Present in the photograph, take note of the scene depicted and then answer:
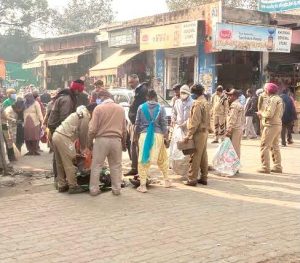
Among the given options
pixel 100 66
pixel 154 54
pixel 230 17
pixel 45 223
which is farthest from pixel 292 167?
pixel 100 66

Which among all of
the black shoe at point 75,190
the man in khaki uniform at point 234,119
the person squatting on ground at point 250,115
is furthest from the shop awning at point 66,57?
the black shoe at point 75,190

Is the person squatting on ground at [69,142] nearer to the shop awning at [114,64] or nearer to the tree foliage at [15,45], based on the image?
the shop awning at [114,64]

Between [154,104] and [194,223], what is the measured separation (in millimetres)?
2332

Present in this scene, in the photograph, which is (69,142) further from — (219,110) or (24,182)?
(219,110)

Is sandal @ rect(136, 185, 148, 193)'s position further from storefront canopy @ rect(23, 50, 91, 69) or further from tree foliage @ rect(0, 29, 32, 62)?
tree foliage @ rect(0, 29, 32, 62)

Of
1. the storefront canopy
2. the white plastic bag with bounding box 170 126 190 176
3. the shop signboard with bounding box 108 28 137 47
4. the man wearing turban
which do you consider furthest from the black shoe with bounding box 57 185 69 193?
the storefront canopy

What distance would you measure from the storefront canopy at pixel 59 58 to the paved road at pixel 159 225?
1934 centimetres

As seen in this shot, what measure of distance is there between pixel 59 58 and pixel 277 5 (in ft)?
43.4

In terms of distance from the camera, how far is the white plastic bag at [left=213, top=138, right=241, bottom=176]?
8602 mm

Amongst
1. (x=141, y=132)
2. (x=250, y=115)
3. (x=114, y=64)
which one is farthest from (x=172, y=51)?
(x=141, y=132)

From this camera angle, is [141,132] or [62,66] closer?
[141,132]

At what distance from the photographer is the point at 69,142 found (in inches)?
271

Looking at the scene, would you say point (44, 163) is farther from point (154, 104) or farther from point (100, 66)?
point (100, 66)

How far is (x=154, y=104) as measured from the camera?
7328mm
